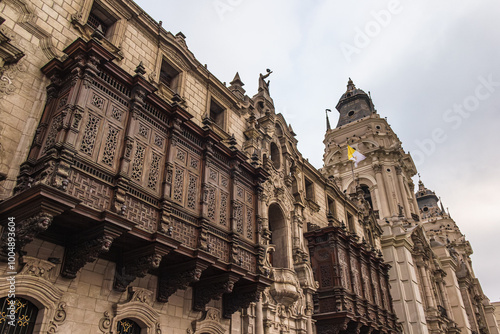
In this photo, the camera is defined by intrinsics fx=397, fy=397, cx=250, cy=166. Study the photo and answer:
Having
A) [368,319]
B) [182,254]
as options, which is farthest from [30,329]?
[368,319]

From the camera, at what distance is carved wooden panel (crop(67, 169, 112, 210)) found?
8109mm

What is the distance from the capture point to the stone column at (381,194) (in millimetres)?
38344

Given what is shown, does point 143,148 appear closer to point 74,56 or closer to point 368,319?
point 74,56

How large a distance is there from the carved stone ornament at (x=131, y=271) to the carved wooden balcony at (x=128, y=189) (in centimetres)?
3

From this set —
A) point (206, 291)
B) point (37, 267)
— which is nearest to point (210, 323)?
point (206, 291)

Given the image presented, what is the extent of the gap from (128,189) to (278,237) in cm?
994

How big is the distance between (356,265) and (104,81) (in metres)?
15.9

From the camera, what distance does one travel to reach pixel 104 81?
977 cm

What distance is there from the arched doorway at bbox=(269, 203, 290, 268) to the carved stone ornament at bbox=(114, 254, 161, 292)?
8.57 m

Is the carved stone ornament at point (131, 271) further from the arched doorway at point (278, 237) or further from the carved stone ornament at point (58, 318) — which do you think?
the arched doorway at point (278, 237)

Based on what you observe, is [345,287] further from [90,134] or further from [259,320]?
[90,134]

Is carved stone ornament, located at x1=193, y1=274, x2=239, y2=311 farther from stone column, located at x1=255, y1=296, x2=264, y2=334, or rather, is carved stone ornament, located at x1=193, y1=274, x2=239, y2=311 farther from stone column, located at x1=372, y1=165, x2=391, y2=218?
stone column, located at x1=372, y1=165, x2=391, y2=218

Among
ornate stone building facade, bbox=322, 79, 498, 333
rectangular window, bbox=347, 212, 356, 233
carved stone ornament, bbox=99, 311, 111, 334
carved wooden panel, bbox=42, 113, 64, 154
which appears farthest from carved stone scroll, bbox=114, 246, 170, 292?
ornate stone building facade, bbox=322, 79, 498, 333

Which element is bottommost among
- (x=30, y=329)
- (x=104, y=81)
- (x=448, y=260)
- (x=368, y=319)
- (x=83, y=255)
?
(x=30, y=329)
